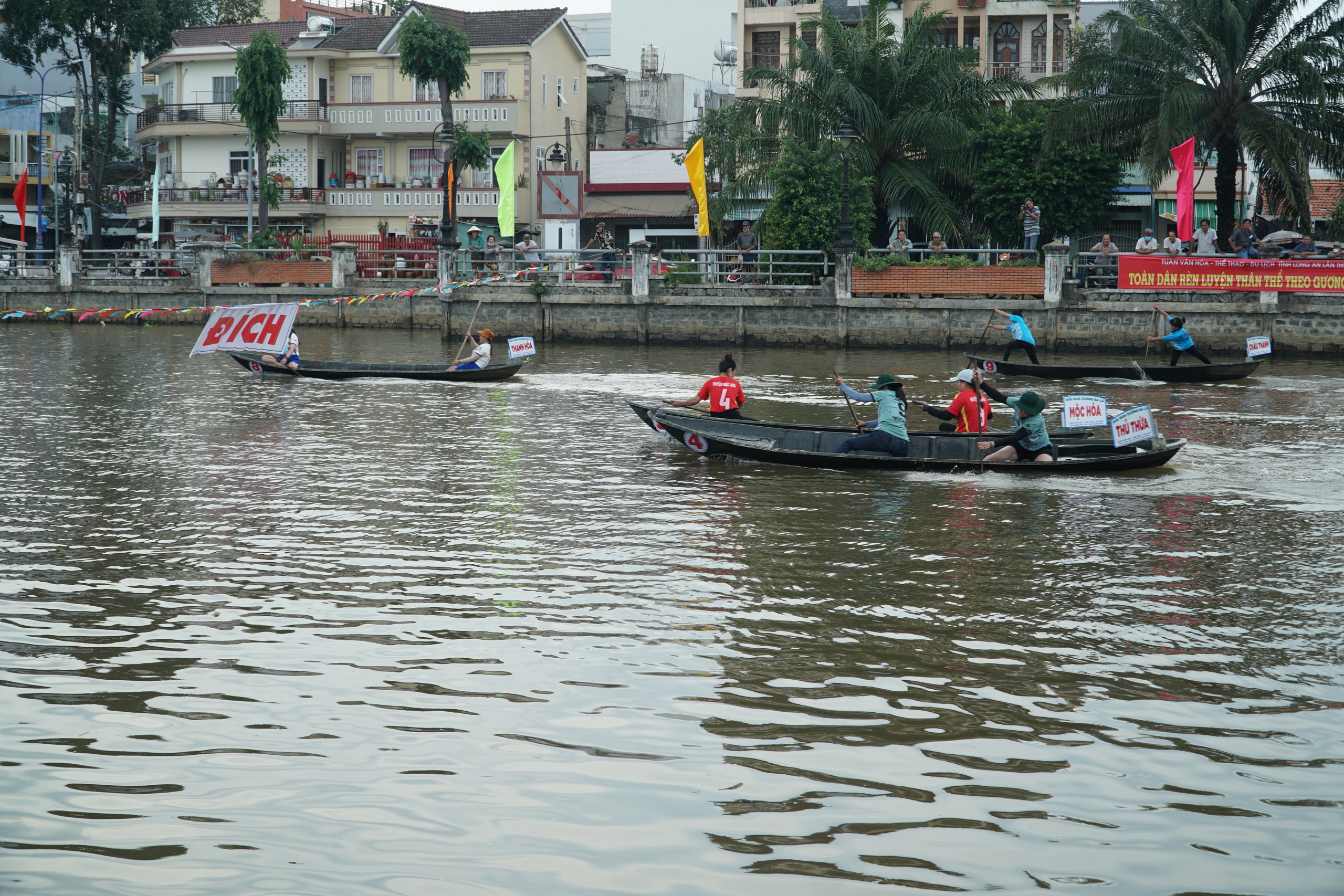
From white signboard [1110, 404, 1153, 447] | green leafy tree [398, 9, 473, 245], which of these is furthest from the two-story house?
white signboard [1110, 404, 1153, 447]

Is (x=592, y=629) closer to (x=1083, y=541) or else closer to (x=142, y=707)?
(x=142, y=707)

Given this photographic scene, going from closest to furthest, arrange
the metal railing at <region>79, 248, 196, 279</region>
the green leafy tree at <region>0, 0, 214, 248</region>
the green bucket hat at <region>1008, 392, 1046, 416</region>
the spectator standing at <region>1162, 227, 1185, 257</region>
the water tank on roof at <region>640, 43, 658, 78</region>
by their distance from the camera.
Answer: the green bucket hat at <region>1008, 392, 1046, 416</region> < the spectator standing at <region>1162, 227, 1185, 257</region> < the metal railing at <region>79, 248, 196, 279</region> < the green leafy tree at <region>0, 0, 214, 248</region> < the water tank on roof at <region>640, 43, 658, 78</region>

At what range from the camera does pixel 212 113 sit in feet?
177

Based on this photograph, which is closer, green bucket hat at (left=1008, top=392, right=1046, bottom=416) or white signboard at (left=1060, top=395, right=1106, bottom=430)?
green bucket hat at (left=1008, top=392, right=1046, bottom=416)

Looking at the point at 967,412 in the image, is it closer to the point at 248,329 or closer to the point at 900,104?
the point at 248,329

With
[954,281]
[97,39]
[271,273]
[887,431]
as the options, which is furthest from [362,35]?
[887,431]

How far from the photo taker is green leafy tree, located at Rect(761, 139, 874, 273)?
35.6 meters

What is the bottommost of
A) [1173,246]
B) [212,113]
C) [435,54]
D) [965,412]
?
[965,412]

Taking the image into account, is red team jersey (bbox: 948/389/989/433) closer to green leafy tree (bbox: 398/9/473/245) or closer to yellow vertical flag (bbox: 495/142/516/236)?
yellow vertical flag (bbox: 495/142/516/236)

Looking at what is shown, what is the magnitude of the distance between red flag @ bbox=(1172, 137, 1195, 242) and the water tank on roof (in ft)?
104

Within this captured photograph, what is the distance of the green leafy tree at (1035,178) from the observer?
3656cm

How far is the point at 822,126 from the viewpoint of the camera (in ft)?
124

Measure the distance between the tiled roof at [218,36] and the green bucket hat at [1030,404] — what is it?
151 ft

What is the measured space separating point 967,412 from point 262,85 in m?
37.3
